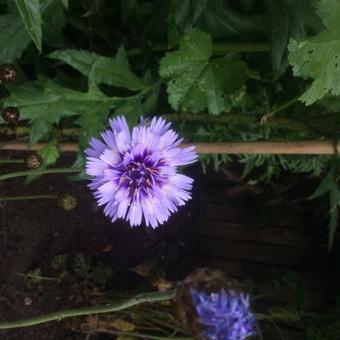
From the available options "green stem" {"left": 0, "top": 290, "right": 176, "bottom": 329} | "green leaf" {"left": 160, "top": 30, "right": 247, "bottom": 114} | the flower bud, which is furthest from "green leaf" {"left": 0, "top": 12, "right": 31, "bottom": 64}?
the flower bud

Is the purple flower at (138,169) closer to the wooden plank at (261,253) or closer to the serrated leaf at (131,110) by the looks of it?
the serrated leaf at (131,110)

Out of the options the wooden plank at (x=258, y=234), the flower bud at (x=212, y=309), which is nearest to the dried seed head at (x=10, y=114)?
the flower bud at (x=212, y=309)

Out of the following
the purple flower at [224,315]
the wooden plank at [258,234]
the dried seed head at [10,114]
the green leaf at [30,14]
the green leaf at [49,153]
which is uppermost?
the green leaf at [30,14]

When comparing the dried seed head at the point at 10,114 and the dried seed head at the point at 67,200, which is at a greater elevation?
the dried seed head at the point at 10,114

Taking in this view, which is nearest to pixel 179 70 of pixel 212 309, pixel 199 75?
pixel 199 75

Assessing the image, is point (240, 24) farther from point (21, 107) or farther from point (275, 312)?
point (275, 312)

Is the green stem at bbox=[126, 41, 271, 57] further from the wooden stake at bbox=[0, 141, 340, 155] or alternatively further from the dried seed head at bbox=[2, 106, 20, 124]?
the dried seed head at bbox=[2, 106, 20, 124]

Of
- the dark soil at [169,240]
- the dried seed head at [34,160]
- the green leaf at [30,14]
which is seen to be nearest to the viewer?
the green leaf at [30,14]
